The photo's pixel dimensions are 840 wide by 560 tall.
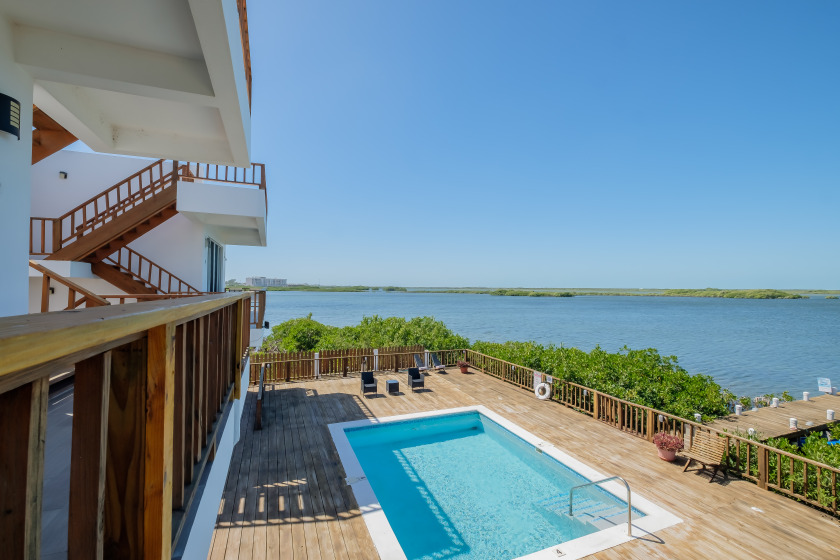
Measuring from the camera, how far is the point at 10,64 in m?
3.05

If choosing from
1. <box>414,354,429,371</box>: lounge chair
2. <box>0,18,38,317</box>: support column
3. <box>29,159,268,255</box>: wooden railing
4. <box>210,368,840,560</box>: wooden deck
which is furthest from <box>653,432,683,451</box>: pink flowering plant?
<box>29,159,268,255</box>: wooden railing

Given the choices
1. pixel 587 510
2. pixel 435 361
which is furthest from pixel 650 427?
pixel 435 361

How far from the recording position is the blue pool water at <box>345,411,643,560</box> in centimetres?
582

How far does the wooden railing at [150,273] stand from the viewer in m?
8.70

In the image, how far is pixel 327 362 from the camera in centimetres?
1366

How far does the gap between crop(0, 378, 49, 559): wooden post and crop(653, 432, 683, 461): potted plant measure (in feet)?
30.3

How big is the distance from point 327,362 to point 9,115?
38.0ft

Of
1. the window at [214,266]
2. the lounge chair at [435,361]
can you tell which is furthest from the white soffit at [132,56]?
the lounge chair at [435,361]

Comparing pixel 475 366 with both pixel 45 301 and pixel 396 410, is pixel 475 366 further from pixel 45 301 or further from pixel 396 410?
pixel 45 301

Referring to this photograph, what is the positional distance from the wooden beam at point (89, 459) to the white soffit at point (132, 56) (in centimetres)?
288

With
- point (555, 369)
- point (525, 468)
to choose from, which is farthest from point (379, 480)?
point (555, 369)

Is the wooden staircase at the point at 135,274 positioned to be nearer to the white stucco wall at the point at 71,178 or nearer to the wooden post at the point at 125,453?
the white stucco wall at the point at 71,178

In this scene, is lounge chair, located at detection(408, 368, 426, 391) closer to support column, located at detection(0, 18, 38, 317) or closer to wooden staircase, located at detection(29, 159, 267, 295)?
wooden staircase, located at detection(29, 159, 267, 295)

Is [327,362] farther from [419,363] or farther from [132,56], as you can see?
[132,56]
